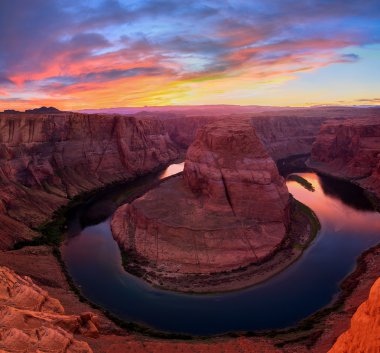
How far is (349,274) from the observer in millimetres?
36125

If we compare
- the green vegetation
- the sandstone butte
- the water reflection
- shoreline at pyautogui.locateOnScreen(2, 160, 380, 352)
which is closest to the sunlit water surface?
shoreline at pyautogui.locateOnScreen(2, 160, 380, 352)

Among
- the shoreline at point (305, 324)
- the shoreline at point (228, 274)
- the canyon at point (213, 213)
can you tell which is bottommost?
the shoreline at point (305, 324)

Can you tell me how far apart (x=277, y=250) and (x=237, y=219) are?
5753 mm

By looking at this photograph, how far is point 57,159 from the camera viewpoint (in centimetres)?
7044

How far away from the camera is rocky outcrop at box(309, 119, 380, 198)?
246 feet

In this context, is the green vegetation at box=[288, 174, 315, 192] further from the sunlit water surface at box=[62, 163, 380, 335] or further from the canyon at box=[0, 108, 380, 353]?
the sunlit water surface at box=[62, 163, 380, 335]

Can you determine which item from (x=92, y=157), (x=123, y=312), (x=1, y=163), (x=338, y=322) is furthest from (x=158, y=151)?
(x=338, y=322)

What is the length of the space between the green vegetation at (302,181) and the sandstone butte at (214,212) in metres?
25.5

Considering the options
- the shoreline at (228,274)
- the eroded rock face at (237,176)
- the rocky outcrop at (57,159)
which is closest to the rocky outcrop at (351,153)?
the eroded rock face at (237,176)

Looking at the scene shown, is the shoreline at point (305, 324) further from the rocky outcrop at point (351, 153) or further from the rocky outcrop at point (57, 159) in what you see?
the rocky outcrop at point (351, 153)

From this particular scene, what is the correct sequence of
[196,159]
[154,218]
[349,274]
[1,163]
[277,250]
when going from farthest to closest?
[1,163], [196,159], [154,218], [277,250], [349,274]

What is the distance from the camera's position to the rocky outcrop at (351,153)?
7506cm

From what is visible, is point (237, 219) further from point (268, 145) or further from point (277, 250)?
point (268, 145)

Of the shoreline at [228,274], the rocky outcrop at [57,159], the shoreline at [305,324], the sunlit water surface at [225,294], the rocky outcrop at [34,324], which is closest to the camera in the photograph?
the rocky outcrop at [34,324]
